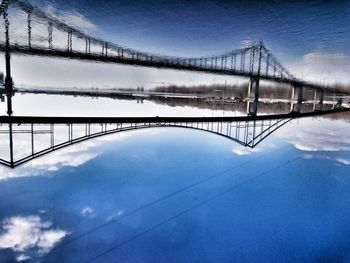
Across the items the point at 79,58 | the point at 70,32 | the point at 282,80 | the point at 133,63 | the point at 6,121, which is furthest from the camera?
the point at 282,80

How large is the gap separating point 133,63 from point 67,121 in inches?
1791

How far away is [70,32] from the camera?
49.5 m

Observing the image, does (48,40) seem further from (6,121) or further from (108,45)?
(6,121)

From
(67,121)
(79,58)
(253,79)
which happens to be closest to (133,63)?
(79,58)

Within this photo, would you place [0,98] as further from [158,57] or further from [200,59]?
[200,59]

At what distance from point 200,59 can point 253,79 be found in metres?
18.0

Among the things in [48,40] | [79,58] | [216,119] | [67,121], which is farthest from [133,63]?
[67,121]

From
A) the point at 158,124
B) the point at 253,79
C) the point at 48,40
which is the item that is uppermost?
the point at 48,40

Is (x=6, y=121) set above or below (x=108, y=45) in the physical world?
below

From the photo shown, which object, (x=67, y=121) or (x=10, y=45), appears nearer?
(x=67, y=121)

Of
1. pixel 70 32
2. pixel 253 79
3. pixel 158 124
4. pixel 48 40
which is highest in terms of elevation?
pixel 70 32

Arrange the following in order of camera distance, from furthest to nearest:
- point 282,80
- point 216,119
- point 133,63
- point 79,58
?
point 282,80 → point 133,63 → point 79,58 → point 216,119

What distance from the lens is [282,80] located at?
57094mm

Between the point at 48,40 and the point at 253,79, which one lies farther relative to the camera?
the point at 253,79
